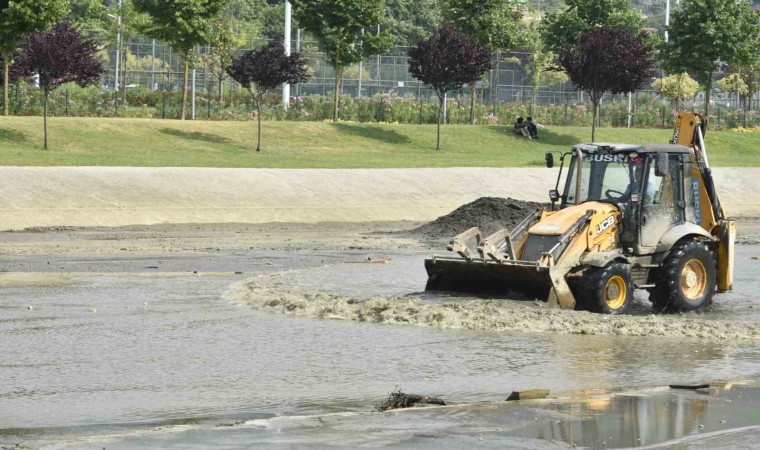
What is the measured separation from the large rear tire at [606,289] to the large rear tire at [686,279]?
75 cm

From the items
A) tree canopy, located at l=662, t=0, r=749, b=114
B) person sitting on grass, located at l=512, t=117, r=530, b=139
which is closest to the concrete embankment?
person sitting on grass, located at l=512, t=117, r=530, b=139

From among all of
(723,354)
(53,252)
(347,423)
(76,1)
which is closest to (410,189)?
(53,252)

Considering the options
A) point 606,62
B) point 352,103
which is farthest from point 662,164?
point 352,103

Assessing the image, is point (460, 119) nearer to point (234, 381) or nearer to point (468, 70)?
point (468, 70)

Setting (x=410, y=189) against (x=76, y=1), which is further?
(x=76, y=1)

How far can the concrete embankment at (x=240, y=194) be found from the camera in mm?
28922

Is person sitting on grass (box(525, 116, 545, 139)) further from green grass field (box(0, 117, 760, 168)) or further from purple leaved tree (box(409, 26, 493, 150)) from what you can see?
purple leaved tree (box(409, 26, 493, 150))

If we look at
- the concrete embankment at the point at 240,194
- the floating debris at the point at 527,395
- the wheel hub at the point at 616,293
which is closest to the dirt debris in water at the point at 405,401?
the floating debris at the point at 527,395

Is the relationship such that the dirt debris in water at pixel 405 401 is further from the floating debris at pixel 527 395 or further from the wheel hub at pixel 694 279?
the wheel hub at pixel 694 279

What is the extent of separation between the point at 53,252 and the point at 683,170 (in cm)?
1136

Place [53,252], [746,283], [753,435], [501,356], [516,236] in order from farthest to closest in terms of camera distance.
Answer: [53,252] < [746,283] < [516,236] < [501,356] < [753,435]

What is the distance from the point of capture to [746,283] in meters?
21.1

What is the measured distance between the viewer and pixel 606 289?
16.3m

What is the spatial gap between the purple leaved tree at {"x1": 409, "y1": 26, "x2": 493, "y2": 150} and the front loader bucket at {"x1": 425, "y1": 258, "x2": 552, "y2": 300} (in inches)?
1253
